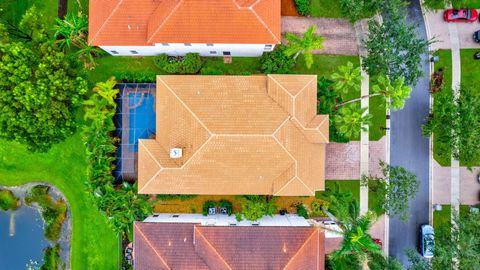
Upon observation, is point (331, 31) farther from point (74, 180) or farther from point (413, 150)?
point (74, 180)

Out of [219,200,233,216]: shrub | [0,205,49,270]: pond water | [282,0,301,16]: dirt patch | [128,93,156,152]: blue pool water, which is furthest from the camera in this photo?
[0,205,49,270]: pond water

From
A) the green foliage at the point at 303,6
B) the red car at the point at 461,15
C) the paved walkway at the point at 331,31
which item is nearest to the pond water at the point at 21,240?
the paved walkway at the point at 331,31

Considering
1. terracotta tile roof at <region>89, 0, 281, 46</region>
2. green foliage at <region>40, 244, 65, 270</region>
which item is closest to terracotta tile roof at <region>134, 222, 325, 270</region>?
green foliage at <region>40, 244, 65, 270</region>

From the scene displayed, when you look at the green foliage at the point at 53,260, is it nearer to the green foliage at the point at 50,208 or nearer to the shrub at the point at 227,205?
the green foliage at the point at 50,208

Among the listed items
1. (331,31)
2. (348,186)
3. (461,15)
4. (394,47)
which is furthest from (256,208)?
(461,15)

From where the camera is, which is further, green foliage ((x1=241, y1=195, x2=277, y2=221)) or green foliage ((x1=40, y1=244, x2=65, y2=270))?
green foliage ((x1=40, y1=244, x2=65, y2=270))

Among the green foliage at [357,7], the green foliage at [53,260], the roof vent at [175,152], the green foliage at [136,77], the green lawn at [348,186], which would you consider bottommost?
the green foliage at [53,260]

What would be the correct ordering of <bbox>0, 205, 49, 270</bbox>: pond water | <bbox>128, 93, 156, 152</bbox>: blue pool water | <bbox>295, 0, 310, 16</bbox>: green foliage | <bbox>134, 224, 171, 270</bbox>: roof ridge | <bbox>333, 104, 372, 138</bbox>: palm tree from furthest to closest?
<bbox>0, 205, 49, 270</bbox>: pond water → <bbox>295, 0, 310, 16</bbox>: green foliage → <bbox>128, 93, 156, 152</bbox>: blue pool water → <bbox>333, 104, 372, 138</bbox>: palm tree → <bbox>134, 224, 171, 270</bbox>: roof ridge

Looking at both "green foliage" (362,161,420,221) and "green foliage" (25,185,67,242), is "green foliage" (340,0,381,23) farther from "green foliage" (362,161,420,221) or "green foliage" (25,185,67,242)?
"green foliage" (25,185,67,242)
